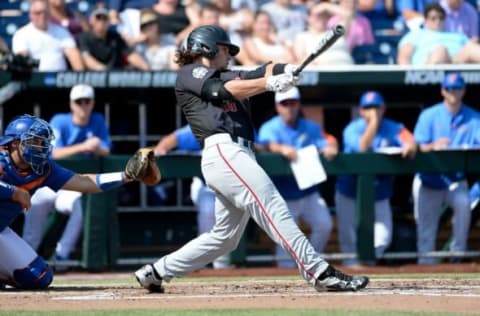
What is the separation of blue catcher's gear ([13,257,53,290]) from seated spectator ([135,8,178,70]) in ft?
13.7

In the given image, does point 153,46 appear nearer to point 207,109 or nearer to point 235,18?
point 235,18

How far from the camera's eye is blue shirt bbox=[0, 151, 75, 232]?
744 centimetres

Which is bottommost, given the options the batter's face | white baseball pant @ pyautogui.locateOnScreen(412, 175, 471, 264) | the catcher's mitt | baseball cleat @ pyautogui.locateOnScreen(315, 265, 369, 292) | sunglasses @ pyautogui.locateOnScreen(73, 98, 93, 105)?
white baseball pant @ pyautogui.locateOnScreen(412, 175, 471, 264)

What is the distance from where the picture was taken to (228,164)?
690cm

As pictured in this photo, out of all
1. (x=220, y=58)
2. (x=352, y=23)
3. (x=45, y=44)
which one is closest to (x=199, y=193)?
(x=45, y=44)

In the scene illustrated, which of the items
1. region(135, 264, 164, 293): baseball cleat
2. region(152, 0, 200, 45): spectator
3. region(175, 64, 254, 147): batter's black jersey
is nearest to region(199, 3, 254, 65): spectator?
region(152, 0, 200, 45): spectator

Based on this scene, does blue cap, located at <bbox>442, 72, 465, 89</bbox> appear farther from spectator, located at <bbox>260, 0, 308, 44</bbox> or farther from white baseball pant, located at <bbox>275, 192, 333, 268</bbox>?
spectator, located at <bbox>260, 0, 308, 44</bbox>

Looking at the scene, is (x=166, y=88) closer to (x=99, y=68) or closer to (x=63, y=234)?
(x=99, y=68)

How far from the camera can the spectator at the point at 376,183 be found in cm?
1101

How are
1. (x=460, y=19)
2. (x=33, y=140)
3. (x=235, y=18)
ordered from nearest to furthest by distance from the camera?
(x=33, y=140), (x=235, y=18), (x=460, y=19)

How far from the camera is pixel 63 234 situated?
11000mm

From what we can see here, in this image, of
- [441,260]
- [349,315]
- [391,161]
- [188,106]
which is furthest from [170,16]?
[349,315]

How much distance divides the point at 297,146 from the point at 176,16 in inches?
79.6

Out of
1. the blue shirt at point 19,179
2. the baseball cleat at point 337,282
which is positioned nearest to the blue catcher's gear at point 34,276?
the blue shirt at point 19,179
